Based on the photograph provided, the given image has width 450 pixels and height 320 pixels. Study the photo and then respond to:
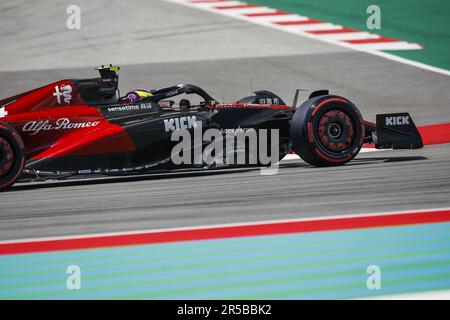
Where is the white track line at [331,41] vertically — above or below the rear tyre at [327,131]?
above

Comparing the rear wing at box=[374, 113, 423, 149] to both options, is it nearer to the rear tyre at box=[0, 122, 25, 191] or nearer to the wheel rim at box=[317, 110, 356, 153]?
the wheel rim at box=[317, 110, 356, 153]

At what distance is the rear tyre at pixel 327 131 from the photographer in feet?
30.9

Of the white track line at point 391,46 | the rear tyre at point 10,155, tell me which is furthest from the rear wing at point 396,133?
the white track line at point 391,46

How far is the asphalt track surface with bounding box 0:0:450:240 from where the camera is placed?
7301 mm

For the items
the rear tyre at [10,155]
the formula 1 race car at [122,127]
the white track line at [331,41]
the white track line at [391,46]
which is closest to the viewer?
the rear tyre at [10,155]

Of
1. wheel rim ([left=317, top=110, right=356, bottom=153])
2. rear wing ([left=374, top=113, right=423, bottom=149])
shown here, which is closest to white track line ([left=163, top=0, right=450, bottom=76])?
rear wing ([left=374, top=113, right=423, bottom=149])

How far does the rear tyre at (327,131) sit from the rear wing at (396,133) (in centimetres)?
54

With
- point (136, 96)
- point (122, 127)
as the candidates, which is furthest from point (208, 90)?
point (122, 127)

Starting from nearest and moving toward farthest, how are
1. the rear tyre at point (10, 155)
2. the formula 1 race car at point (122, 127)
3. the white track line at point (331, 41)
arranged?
the rear tyre at point (10, 155) < the formula 1 race car at point (122, 127) < the white track line at point (331, 41)

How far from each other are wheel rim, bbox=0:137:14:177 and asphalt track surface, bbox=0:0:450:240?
0.31 meters

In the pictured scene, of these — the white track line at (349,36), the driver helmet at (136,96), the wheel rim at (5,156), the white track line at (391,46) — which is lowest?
the wheel rim at (5,156)

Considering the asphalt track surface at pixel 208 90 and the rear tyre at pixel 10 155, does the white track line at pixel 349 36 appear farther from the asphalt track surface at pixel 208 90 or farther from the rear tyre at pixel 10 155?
the rear tyre at pixel 10 155

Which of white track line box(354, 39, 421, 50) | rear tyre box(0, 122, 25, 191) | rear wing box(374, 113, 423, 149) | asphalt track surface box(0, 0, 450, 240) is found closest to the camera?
asphalt track surface box(0, 0, 450, 240)
